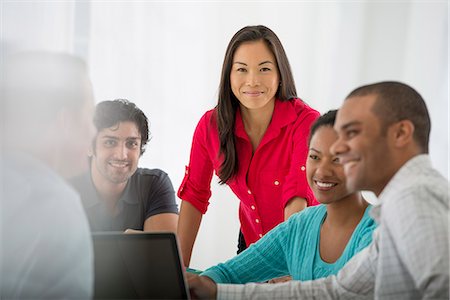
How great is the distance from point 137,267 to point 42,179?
0.75 ft

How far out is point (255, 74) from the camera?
1695 mm

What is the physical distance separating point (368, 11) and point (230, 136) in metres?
0.62

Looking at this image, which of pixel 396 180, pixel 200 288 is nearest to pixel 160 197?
pixel 200 288

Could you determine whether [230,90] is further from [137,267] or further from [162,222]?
[137,267]

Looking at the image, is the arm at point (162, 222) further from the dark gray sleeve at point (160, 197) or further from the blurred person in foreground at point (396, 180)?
the blurred person in foreground at point (396, 180)

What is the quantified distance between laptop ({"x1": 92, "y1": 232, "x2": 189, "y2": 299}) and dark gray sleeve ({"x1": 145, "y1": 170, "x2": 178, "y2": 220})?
499 mm

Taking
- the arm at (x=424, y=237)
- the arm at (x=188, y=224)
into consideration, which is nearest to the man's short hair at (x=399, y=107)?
the arm at (x=424, y=237)

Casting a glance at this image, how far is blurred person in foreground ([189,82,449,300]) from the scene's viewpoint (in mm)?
842

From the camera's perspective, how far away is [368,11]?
2021 millimetres

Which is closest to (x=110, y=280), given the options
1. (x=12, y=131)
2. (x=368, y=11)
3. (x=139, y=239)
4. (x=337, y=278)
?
(x=139, y=239)

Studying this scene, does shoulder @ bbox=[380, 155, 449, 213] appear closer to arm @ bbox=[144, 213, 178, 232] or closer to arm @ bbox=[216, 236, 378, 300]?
arm @ bbox=[216, 236, 378, 300]

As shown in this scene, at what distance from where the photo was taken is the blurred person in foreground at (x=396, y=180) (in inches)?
33.2

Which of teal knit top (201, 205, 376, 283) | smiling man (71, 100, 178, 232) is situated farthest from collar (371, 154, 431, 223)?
smiling man (71, 100, 178, 232)

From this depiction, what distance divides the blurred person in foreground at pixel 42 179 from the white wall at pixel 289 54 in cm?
55
